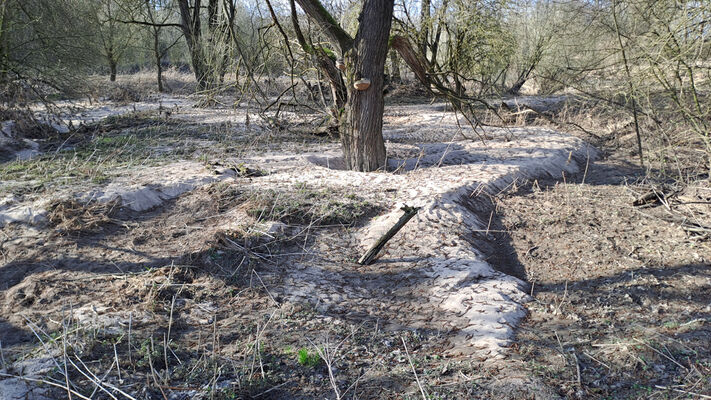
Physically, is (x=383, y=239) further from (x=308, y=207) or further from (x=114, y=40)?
(x=114, y=40)

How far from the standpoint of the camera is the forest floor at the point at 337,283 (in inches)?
107

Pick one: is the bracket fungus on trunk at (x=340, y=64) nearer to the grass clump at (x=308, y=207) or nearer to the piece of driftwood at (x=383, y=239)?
the grass clump at (x=308, y=207)

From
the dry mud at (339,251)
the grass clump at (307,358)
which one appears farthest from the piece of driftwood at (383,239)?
the grass clump at (307,358)

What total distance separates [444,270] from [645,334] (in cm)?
150

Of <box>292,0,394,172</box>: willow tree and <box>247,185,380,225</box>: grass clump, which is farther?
<box>292,0,394,172</box>: willow tree

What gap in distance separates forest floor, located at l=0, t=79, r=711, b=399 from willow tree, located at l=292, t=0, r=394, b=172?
0.51 meters

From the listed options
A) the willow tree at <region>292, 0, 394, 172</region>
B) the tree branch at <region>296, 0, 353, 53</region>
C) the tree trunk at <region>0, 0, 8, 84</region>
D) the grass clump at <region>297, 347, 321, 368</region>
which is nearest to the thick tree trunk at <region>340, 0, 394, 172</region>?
the willow tree at <region>292, 0, 394, 172</region>

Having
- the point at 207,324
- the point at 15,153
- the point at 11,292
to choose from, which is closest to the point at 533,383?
the point at 207,324

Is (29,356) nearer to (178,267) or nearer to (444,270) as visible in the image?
(178,267)

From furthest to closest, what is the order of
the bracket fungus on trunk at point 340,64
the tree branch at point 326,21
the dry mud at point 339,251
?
the bracket fungus on trunk at point 340,64
the tree branch at point 326,21
the dry mud at point 339,251

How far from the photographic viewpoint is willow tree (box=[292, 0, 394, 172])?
5746mm

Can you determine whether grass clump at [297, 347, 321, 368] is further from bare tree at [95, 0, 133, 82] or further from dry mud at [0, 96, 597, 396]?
bare tree at [95, 0, 133, 82]

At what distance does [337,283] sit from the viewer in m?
3.90

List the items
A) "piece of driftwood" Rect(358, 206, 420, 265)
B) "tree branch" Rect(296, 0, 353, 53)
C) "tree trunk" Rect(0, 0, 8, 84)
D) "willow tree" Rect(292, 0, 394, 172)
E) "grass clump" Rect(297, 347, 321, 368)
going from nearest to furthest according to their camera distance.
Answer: "grass clump" Rect(297, 347, 321, 368), "piece of driftwood" Rect(358, 206, 420, 265), "tree branch" Rect(296, 0, 353, 53), "willow tree" Rect(292, 0, 394, 172), "tree trunk" Rect(0, 0, 8, 84)
